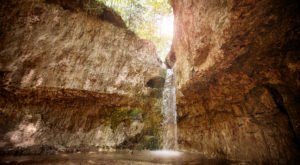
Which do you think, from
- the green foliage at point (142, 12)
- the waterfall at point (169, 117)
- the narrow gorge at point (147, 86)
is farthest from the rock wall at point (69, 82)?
the green foliage at point (142, 12)

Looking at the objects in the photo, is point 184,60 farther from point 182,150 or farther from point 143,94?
point 182,150

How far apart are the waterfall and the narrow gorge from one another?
7 centimetres

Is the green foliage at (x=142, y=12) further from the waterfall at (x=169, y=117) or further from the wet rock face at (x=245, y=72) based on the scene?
the wet rock face at (x=245, y=72)

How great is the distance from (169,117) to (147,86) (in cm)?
243

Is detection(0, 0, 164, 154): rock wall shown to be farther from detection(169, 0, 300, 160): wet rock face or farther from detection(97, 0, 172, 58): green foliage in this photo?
detection(169, 0, 300, 160): wet rock face

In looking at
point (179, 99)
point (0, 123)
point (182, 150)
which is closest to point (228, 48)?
point (179, 99)

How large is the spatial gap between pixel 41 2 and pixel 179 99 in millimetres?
8949

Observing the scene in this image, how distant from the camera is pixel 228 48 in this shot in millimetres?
4723

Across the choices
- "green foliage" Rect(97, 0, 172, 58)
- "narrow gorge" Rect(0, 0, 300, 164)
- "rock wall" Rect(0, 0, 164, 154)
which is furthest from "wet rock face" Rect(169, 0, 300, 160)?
"green foliage" Rect(97, 0, 172, 58)

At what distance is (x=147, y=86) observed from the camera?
440 inches

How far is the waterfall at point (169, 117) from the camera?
10.0 metres

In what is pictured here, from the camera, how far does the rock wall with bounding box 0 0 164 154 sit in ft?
25.8

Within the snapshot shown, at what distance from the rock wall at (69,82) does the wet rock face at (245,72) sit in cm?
403

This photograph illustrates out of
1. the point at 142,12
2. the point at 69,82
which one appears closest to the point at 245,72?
the point at 69,82
